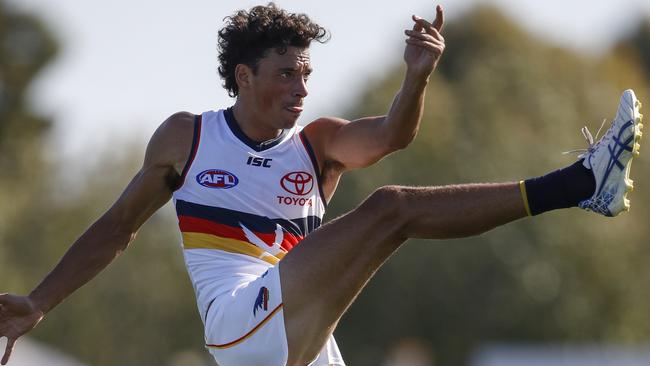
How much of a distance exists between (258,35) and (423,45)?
170 cm

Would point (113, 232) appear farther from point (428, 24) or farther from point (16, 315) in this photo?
point (428, 24)

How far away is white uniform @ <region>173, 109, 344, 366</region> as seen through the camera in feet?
34.9

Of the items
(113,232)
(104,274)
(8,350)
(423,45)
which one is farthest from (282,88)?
(104,274)

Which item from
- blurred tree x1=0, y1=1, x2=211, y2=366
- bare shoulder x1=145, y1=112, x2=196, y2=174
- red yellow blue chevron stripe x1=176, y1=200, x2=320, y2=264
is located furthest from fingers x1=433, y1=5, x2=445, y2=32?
blurred tree x1=0, y1=1, x2=211, y2=366

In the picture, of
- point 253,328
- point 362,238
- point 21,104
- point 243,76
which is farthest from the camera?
point 21,104

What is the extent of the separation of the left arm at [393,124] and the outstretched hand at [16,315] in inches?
88.7

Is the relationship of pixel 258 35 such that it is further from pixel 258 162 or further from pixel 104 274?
pixel 104 274

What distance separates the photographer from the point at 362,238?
9734 millimetres

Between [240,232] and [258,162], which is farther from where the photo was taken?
[258,162]

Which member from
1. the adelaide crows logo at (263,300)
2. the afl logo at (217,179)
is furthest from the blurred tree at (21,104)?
the adelaide crows logo at (263,300)

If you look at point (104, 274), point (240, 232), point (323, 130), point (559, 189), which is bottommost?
point (104, 274)

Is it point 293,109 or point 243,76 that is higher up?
point 243,76

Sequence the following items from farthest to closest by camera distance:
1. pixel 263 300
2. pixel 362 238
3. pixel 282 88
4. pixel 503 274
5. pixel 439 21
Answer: pixel 503 274 → pixel 282 88 → pixel 263 300 → pixel 439 21 → pixel 362 238

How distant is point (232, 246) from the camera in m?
10.8
